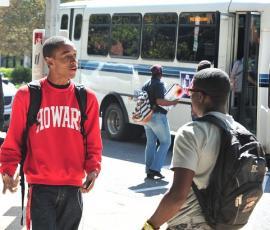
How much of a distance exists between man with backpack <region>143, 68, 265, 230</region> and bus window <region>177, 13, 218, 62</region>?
27.3 ft

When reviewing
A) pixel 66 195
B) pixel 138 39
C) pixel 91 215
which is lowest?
pixel 91 215

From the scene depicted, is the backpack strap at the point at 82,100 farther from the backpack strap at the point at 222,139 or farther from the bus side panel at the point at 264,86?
the bus side panel at the point at 264,86

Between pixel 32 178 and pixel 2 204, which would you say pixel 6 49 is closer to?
pixel 2 204

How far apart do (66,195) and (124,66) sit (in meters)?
9.42

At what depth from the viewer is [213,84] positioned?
3029mm

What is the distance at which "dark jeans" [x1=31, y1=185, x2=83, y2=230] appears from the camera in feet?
12.4

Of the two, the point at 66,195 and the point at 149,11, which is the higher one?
the point at 149,11

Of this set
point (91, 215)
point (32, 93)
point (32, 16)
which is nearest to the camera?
point (32, 93)

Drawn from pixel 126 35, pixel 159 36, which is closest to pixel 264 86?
pixel 159 36

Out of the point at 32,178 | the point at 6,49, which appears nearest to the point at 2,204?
the point at 32,178

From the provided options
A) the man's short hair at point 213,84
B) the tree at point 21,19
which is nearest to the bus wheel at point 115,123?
the man's short hair at point 213,84

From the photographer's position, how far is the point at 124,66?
43.2 ft

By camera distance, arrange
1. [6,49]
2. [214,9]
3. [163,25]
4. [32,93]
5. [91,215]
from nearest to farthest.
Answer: [32,93], [91,215], [214,9], [163,25], [6,49]

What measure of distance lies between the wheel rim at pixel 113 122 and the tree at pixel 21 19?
71.5 ft
